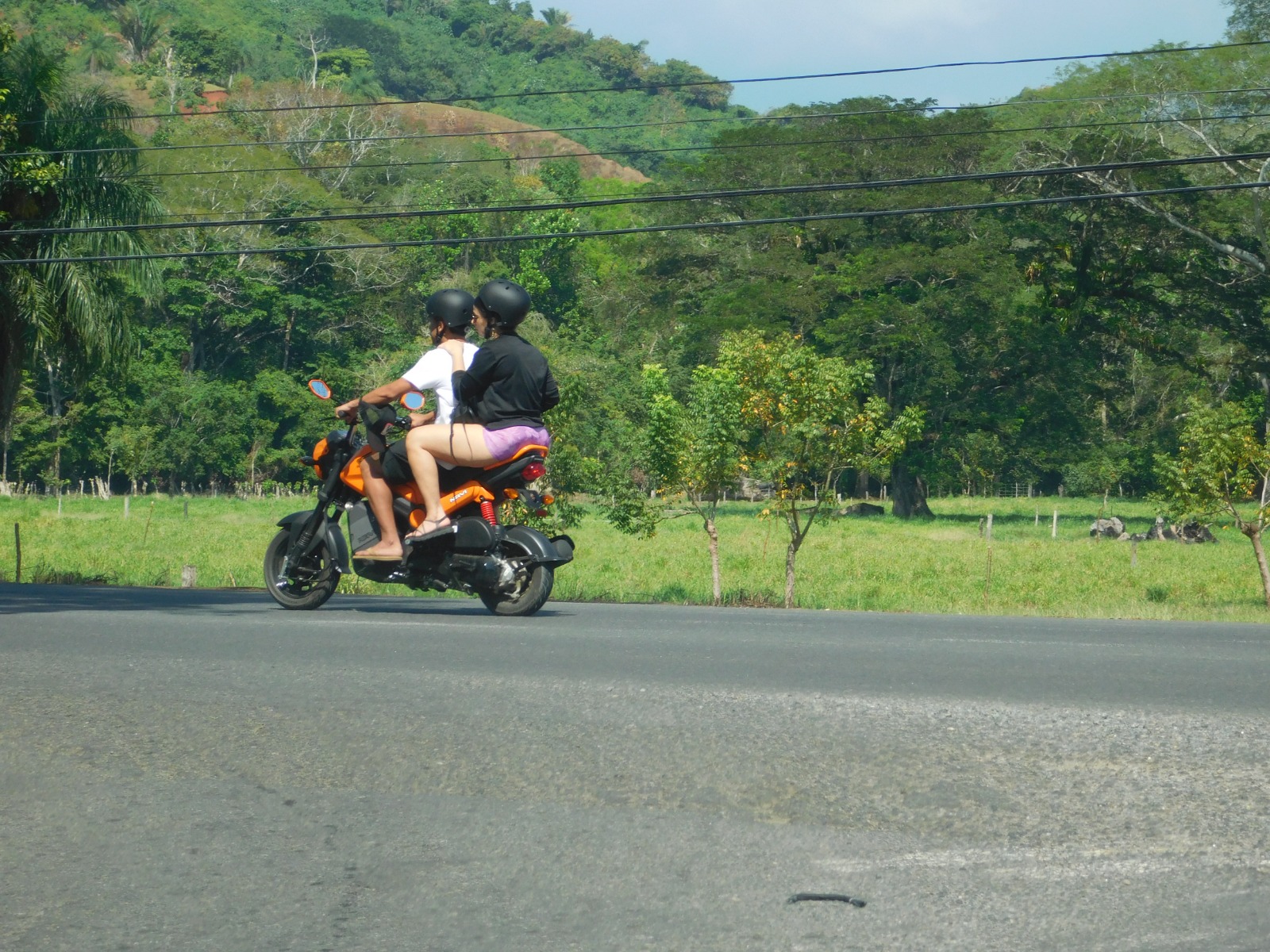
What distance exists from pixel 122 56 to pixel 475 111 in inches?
1648

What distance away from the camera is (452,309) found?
1020cm

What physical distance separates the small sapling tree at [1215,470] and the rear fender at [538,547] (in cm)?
1934

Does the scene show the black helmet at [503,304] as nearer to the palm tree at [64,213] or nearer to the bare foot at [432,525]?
the bare foot at [432,525]

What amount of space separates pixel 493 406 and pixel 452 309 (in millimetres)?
811

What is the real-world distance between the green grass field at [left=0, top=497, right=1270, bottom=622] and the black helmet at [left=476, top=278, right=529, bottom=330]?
32.6 ft

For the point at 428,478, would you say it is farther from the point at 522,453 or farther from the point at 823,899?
the point at 823,899

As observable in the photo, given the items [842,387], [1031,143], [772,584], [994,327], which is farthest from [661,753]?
[994,327]

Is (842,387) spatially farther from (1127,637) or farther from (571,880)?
(571,880)

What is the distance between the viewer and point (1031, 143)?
1656 inches

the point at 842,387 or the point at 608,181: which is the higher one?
the point at 608,181

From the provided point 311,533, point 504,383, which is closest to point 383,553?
point 311,533

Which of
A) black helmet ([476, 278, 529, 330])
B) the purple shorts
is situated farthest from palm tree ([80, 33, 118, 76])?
the purple shorts

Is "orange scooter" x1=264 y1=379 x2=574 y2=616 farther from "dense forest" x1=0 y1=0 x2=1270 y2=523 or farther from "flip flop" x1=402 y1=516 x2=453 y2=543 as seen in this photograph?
"dense forest" x1=0 y1=0 x2=1270 y2=523

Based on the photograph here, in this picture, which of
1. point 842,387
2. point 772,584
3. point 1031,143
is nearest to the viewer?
point 842,387
